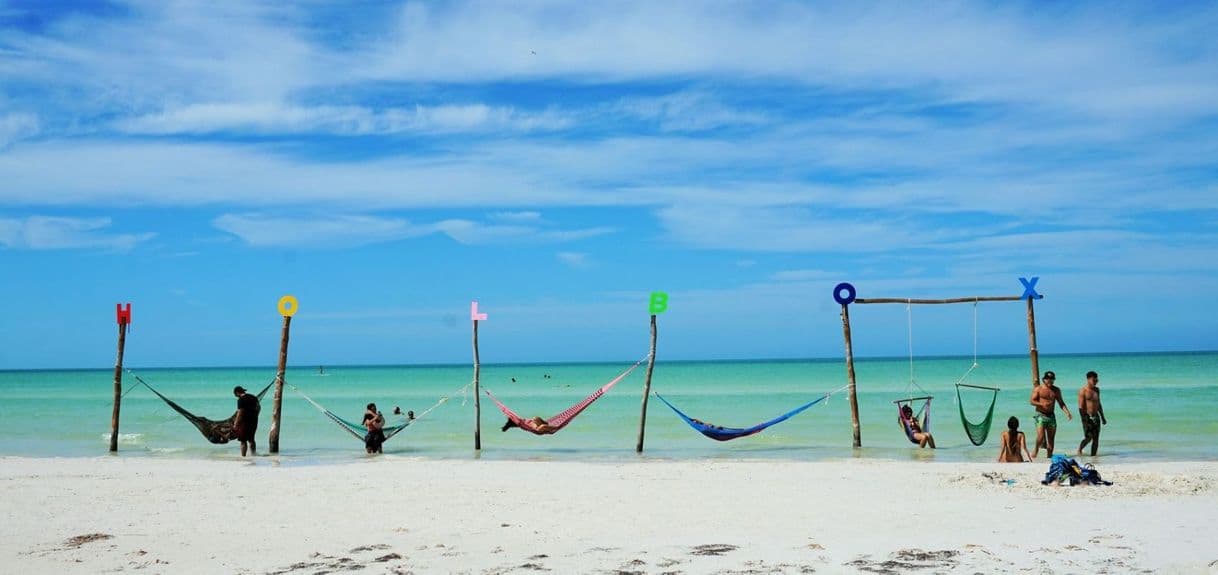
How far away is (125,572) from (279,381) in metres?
8.09

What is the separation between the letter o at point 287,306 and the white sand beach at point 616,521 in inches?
128

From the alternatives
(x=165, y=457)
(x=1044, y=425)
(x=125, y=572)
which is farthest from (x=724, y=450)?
(x=125, y=572)

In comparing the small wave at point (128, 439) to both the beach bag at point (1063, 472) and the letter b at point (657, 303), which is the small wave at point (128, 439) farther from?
the beach bag at point (1063, 472)

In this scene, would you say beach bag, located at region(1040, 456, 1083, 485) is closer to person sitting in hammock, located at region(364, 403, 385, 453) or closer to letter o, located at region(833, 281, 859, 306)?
letter o, located at region(833, 281, 859, 306)

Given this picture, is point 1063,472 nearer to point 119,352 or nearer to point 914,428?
point 914,428

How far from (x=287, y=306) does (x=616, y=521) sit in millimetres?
7580

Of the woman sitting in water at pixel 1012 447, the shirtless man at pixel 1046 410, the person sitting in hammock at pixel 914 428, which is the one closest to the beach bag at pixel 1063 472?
the woman sitting in water at pixel 1012 447

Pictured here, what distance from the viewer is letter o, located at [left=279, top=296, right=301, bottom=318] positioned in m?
13.4

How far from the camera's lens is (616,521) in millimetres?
7164

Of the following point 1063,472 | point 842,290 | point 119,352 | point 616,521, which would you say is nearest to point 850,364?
point 842,290

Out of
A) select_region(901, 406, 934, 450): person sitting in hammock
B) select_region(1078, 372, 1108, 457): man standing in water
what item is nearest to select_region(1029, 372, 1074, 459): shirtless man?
select_region(1078, 372, 1108, 457): man standing in water

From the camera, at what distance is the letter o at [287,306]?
13.4 meters

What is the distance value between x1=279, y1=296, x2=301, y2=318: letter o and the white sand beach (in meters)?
3.25

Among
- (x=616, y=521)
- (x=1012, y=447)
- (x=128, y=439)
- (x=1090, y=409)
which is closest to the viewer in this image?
(x=616, y=521)
